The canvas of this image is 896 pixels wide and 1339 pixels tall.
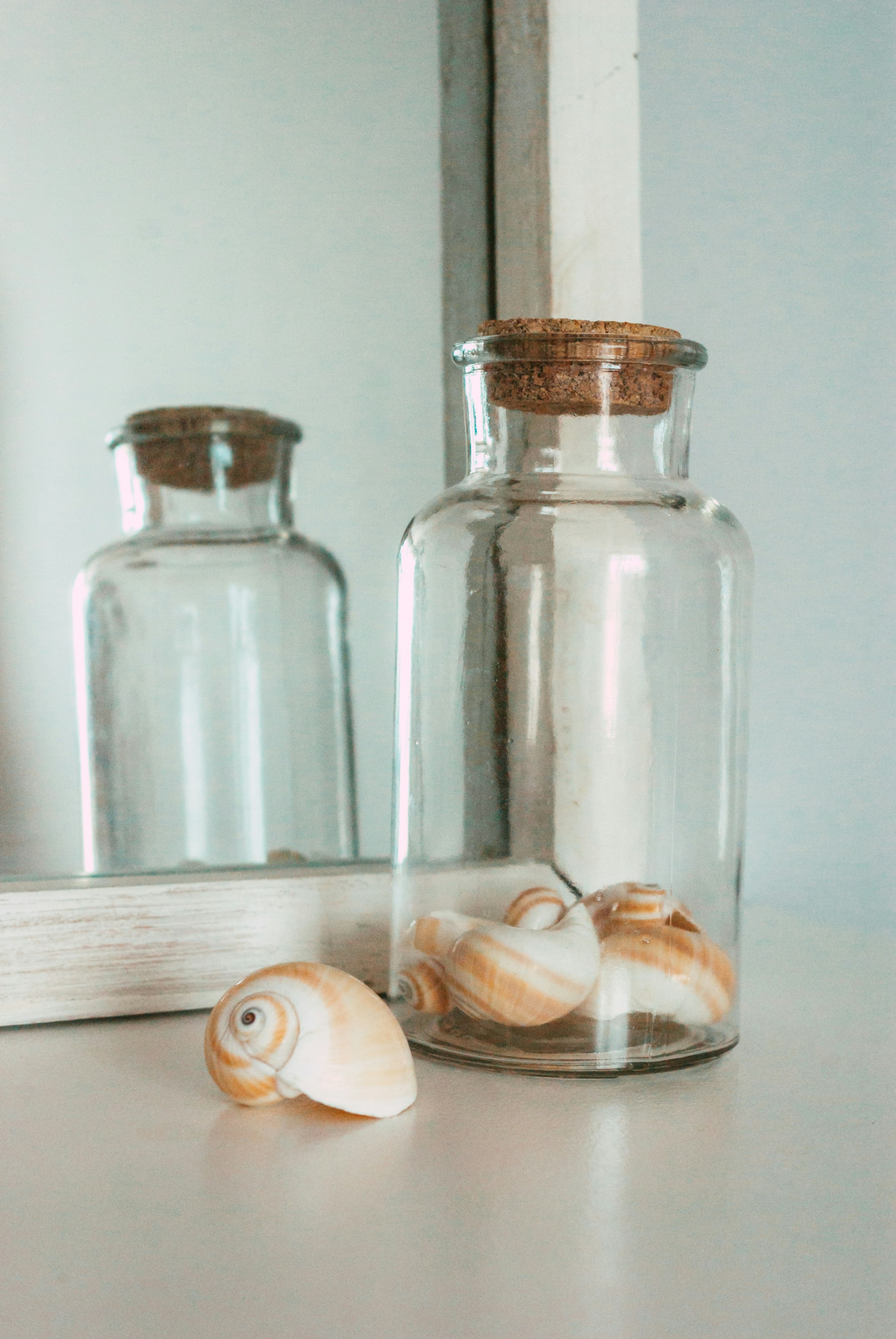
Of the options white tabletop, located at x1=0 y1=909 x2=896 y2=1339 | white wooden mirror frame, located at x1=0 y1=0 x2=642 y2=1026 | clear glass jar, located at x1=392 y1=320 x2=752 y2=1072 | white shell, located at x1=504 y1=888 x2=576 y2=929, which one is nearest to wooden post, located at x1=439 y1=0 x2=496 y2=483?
white wooden mirror frame, located at x1=0 y1=0 x2=642 y2=1026

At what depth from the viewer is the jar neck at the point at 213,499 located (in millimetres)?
707

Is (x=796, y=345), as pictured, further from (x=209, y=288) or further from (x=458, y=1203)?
(x=458, y=1203)

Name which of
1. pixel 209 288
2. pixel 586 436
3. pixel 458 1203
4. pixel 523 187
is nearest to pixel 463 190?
pixel 523 187

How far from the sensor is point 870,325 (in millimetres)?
1092

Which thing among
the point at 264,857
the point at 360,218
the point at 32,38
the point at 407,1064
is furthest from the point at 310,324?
the point at 407,1064

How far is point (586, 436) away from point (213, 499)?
256mm

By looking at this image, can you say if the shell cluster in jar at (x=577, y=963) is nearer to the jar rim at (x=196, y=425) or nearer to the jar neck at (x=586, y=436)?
the jar neck at (x=586, y=436)

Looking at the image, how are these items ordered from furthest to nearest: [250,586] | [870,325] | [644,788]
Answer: [870,325] < [250,586] < [644,788]

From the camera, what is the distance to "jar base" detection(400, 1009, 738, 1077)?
1.68ft

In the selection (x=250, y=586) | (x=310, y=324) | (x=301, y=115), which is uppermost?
(x=301, y=115)

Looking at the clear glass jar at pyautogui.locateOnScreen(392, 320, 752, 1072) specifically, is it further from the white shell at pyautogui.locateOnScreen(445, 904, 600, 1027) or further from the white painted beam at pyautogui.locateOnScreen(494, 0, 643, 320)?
the white painted beam at pyautogui.locateOnScreen(494, 0, 643, 320)

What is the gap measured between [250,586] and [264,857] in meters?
0.16

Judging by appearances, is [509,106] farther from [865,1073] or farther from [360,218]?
[865,1073]

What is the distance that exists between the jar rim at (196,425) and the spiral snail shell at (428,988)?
35cm
